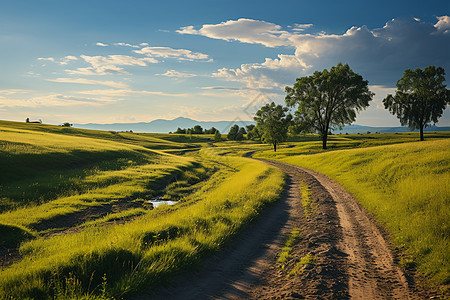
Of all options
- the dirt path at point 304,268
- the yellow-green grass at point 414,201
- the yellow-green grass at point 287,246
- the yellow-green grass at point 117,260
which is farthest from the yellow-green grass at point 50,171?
the yellow-green grass at point 414,201

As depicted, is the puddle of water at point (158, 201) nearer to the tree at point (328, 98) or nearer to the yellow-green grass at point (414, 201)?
the yellow-green grass at point (414, 201)

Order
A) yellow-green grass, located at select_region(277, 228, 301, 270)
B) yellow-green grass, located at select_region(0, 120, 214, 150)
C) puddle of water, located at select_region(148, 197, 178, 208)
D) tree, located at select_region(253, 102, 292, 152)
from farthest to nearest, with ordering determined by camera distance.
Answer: yellow-green grass, located at select_region(0, 120, 214, 150) < tree, located at select_region(253, 102, 292, 152) < puddle of water, located at select_region(148, 197, 178, 208) < yellow-green grass, located at select_region(277, 228, 301, 270)

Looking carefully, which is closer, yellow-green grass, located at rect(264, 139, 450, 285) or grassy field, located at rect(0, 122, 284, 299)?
grassy field, located at rect(0, 122, 284, 299)

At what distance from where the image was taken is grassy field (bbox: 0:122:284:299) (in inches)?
302

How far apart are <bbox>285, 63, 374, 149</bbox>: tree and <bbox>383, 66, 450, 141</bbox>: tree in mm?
11532

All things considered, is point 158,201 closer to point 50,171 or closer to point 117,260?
point 50,171

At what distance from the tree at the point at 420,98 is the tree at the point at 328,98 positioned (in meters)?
11.5

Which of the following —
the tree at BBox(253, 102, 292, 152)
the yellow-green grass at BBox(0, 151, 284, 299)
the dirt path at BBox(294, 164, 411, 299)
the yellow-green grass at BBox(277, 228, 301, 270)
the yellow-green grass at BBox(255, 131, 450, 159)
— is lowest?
the yellow-green grass at BBox(277, 228, 301, 270)

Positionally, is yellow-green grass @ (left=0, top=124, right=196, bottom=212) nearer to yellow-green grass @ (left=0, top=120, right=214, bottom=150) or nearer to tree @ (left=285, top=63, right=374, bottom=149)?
tree @ (left=285, top=63, right=374, bottom=149)

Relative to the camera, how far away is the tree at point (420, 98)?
5850 centimetres

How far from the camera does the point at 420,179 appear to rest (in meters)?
18.3

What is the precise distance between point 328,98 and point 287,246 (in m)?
55.3

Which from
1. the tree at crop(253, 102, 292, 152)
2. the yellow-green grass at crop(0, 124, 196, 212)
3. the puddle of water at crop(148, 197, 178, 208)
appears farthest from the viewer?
the tree at crop(253, 102, 292, 152)

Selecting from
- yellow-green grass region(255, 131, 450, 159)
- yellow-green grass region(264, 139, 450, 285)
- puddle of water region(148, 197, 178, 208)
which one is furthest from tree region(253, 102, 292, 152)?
puddle of water region(148, 197, 178, 208)
